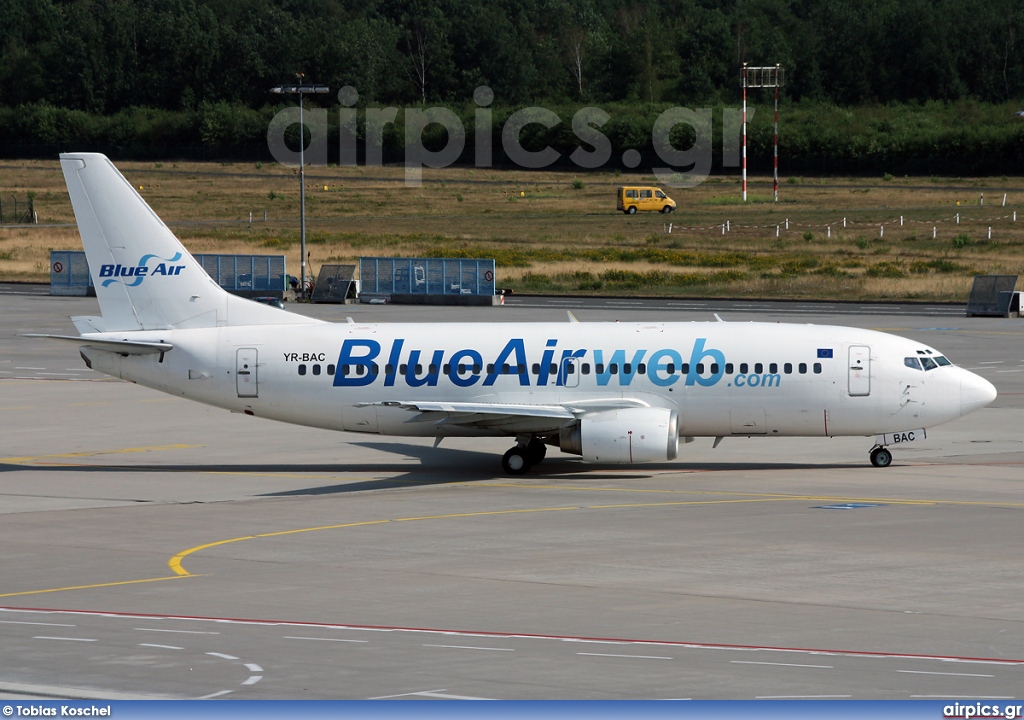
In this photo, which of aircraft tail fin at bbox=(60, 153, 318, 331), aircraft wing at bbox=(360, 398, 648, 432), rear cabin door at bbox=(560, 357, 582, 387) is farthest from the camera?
aircraft tail fin at bbox=(60, 153, 318, 331)

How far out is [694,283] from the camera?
4306 inches

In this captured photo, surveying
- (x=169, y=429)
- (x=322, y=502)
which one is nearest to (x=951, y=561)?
(x=322, y=502)

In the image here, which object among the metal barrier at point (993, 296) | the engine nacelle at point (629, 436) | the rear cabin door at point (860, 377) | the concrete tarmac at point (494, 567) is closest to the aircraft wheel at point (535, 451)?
the concrete tarmac at point (494, 567)

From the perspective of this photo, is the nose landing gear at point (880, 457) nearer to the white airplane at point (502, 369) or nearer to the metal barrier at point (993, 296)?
the white airplane at point (502, 369)

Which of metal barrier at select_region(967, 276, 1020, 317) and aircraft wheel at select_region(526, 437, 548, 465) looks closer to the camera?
aircraft wheel at select_region(526, 437, 548, 465)

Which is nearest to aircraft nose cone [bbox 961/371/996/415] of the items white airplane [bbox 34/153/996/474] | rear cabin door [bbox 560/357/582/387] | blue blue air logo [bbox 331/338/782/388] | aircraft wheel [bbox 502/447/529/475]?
white airplane [bbox 34/153/996/474]

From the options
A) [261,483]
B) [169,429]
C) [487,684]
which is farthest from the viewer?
[169,429]

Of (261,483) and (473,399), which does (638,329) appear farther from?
(261,483)

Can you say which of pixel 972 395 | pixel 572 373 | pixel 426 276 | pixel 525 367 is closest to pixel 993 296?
pixel 426 276

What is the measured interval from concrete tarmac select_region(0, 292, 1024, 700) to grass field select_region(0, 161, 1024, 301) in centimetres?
5697

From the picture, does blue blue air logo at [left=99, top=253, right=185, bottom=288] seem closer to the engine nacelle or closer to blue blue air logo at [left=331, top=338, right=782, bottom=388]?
blue blue air logo at [left=331, top=338, right=782, bottom=388]

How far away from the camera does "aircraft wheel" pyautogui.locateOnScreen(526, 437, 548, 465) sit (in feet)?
143

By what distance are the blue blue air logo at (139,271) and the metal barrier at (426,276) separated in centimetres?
5565

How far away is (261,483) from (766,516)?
16.0m
